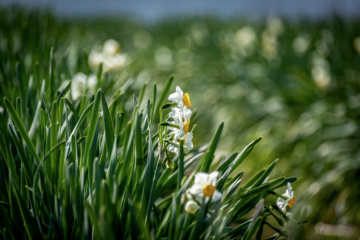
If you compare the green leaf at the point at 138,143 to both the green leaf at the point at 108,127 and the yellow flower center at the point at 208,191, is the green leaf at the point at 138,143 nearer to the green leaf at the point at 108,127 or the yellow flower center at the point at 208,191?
the green leaf at the point at 108,127

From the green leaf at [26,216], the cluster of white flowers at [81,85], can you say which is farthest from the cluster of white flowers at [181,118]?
the cluster of white flowers at [81,85]

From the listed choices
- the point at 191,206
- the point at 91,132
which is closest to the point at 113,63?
the point at 91,132

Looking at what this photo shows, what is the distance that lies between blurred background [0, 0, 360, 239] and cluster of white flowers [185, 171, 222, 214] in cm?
29

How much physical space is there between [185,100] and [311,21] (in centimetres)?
346

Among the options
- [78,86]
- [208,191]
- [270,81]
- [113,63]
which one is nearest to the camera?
[208,191]

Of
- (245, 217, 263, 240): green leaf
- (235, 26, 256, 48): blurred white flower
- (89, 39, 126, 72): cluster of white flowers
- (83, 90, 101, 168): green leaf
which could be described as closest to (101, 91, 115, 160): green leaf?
(83, 90, 101, 168): green leaf

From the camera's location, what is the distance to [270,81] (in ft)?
9.40

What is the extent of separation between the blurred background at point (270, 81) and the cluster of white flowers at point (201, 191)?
0.97 feet

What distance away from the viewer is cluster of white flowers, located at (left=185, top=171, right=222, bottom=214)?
78 centimetres

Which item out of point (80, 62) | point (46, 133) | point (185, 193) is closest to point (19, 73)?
point (46, 133)

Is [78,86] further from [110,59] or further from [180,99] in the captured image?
[180,99]

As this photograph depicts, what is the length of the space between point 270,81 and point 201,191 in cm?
224

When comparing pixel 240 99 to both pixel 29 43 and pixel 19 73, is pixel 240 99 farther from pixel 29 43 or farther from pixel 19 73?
pixel 19 73

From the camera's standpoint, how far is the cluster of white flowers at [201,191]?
2.57ft
